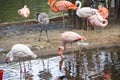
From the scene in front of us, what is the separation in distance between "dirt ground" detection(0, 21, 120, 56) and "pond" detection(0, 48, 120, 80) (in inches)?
24.4

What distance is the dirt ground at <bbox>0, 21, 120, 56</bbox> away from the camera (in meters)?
10.2

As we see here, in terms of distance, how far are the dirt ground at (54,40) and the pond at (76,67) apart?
2.03 ft

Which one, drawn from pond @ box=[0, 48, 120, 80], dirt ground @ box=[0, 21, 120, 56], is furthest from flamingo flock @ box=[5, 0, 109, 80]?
dirt ground @ box=[0, 21, 120, 56]

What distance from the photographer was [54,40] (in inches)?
442

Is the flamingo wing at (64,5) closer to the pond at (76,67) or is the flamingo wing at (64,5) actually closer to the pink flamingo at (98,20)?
the pink flamingo at (98,20)

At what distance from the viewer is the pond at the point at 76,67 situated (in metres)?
7.64

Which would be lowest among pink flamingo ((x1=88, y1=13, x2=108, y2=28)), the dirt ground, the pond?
the pond

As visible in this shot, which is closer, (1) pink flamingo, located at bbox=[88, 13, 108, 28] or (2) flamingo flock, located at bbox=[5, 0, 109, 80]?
(2) flamingo flock, located at bbox=[5, 0, 109, 80]

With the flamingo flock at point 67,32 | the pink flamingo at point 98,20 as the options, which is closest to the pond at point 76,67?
the flamingo flock at point 67,32

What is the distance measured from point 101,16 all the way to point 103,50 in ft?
4.38

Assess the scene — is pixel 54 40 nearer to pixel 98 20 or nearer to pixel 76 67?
pixel 98 20

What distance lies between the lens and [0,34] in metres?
13.0

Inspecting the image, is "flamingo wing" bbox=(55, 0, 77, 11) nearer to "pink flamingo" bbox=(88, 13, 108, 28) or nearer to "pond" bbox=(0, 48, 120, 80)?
"pink flamingo" bbox=(88, 13, 108, 28)

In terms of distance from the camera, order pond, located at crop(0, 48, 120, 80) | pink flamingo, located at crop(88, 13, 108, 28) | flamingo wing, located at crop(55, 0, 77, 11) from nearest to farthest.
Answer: pond, located at crop(0, 48, 120, 80)
pink flamingo, located at crop(88, 13, 108, 28)
flamingo wing, located at crop(55, 0, 77, 11)
